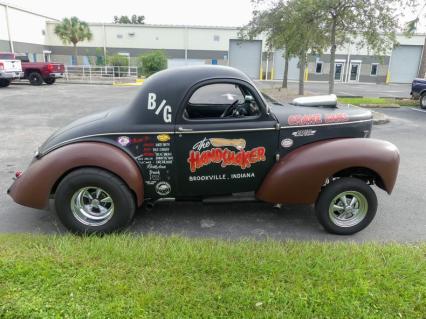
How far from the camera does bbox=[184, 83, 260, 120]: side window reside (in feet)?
12.9

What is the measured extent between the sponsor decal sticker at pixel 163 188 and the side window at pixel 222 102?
31.1 inches

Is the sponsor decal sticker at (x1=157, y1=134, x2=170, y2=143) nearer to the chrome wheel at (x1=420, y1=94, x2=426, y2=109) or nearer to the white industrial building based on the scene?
the chrome wheel at (x1=420, y1=94, x2=426, y2=109)

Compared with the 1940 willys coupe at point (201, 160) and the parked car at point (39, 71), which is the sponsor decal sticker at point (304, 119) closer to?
the 1940 willys coupe at point (201, 160)

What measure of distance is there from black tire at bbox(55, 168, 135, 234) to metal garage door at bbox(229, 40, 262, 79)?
3660cm

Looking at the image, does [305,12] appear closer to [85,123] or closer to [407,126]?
[407,126]

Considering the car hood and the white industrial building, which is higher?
the white industrial building

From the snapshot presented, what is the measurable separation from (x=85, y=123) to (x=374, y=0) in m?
11.2

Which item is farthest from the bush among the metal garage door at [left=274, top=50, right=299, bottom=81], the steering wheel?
the steering wheel

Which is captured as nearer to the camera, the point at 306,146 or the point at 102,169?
the point at 102,169

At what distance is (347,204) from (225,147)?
1.52 meters

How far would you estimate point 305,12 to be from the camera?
12227 millimetres

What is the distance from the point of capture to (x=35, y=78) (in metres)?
21.6

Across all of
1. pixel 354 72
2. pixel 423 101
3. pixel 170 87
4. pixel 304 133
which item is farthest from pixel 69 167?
pixel 354 72

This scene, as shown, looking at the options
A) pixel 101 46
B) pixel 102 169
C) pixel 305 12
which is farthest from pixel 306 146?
pixel 101 46
